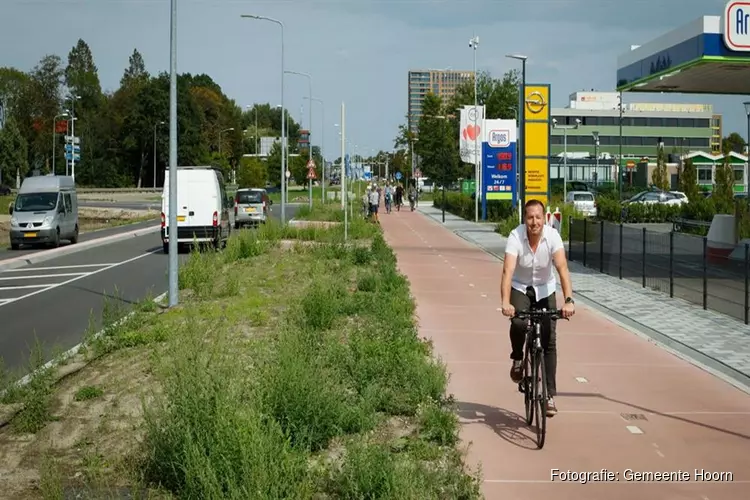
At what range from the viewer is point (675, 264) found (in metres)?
16.8

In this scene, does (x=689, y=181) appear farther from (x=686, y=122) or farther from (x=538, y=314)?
(x=686, y=122)

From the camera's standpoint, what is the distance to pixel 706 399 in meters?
8.97

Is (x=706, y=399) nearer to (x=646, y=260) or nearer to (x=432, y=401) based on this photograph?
(x=432, y=401)

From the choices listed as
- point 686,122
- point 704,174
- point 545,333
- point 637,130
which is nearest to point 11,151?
point 704,174

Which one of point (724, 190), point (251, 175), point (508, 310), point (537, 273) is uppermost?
point (251, 175)

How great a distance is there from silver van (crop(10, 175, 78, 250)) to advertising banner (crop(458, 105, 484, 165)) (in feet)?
70.8

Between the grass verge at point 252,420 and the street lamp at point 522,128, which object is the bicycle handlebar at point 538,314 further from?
the street lamp at point 522,128

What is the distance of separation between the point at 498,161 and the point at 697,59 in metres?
26.1

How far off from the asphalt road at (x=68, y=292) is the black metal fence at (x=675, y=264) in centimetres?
868

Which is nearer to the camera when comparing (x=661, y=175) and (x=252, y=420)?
(x=252, y=420)

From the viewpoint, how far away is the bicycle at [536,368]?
7.07 metres

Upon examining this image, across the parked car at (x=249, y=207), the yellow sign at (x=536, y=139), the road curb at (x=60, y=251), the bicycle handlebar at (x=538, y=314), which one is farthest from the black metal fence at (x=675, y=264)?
the parked car at (x=249, y=207)

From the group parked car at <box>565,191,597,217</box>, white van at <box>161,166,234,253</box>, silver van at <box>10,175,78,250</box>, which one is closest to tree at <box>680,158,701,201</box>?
parked car at <box>565,191,597,217</box>

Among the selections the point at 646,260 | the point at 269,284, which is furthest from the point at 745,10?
the point at 269,284
